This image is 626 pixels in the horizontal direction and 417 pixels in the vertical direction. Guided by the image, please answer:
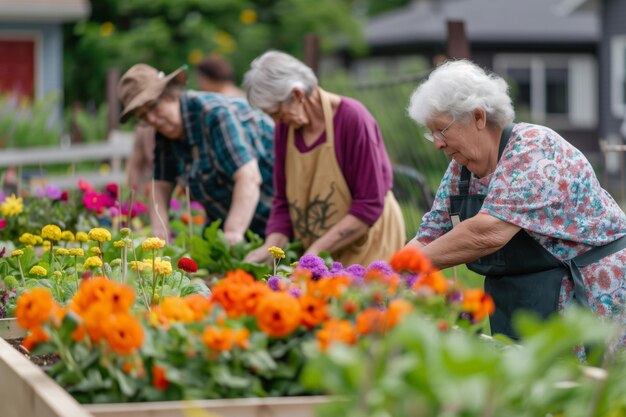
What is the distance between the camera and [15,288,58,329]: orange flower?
234 centimetres

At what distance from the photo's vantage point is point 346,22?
81.0 feet

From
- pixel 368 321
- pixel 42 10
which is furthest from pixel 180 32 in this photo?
pixel 368 321

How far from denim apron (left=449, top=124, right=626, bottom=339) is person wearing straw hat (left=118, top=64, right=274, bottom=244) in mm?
1736

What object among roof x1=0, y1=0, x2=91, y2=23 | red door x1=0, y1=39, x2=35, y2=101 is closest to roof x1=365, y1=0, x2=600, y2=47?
roof x1=0, y1=0, x2=91, y2=23

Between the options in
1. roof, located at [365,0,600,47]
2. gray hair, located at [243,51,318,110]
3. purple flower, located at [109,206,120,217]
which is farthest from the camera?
roof, located at [365,0,600,47]

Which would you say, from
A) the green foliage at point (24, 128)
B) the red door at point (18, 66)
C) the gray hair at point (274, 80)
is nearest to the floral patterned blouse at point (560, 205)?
the gray hair at point (274, 80)

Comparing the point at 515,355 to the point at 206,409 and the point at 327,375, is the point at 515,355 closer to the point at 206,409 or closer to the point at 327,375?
the point at 327,375

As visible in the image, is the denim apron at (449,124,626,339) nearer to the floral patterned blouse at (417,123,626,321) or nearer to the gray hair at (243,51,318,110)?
Result: the floral patterned blouse at (417,123,626,321)

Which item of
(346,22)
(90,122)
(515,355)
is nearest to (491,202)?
(515,355)

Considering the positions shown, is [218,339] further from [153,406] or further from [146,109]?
[146,109]

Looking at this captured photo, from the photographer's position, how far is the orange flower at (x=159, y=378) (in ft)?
7.55

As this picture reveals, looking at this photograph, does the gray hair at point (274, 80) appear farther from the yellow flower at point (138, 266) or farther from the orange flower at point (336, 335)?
the orange flower at point (336, 335)

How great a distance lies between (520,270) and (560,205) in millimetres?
287

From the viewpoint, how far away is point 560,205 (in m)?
3.37
